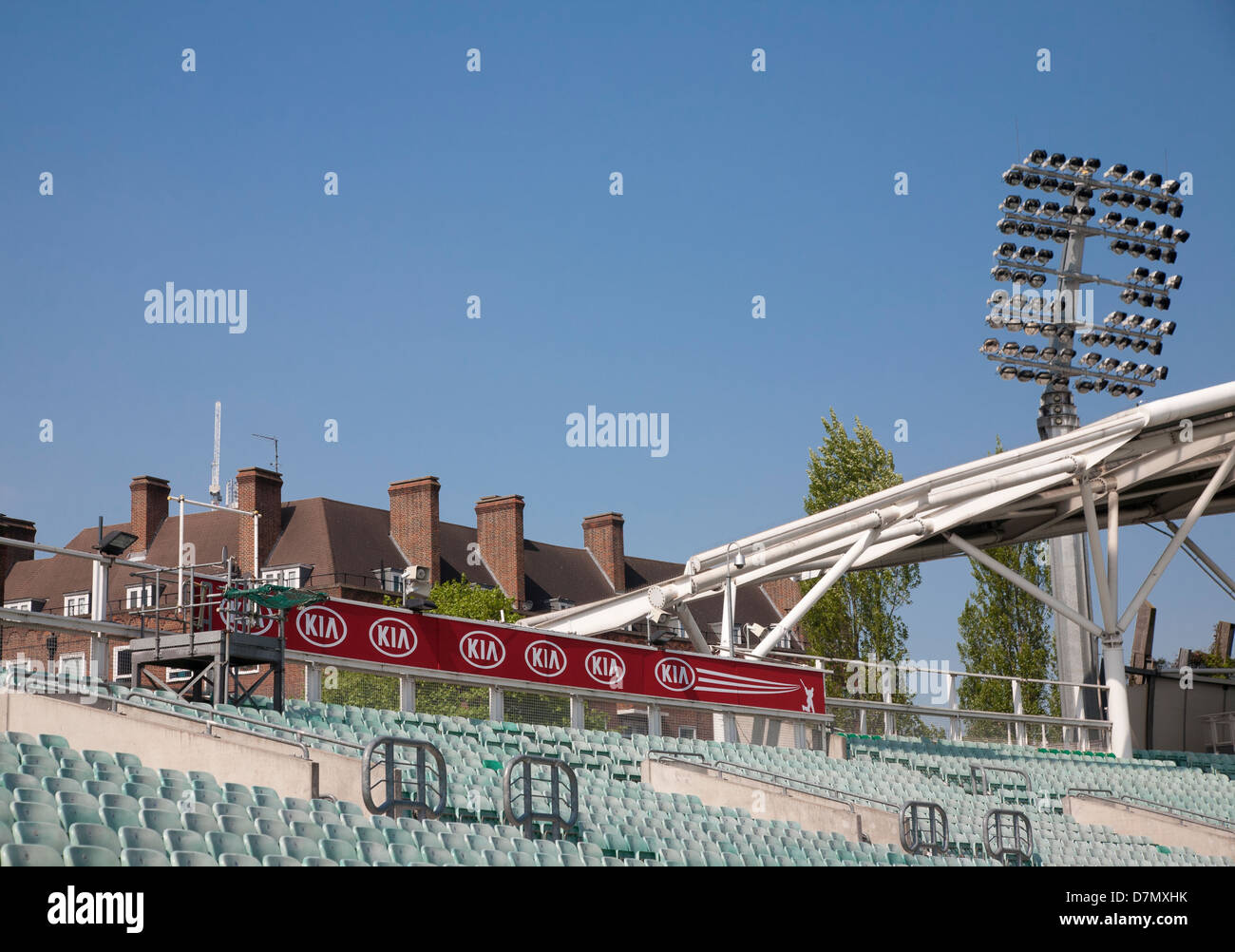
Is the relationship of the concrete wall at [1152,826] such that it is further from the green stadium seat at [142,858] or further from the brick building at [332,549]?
the brick building at [332,549]

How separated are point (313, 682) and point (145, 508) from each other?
36855 millimetres

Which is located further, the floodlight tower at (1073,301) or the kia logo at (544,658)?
the floodlight tower at (1073,301)

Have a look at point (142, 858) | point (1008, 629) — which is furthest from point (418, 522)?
point (142, 858)

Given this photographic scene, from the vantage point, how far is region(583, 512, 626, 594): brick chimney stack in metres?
64.1

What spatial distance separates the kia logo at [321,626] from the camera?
20359mm

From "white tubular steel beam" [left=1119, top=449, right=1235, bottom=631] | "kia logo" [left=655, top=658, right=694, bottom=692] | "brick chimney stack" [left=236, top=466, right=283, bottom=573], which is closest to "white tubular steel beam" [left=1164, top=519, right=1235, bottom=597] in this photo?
"white tubular steel beam" [left=1119, top=449, right=1235, bottom=631]

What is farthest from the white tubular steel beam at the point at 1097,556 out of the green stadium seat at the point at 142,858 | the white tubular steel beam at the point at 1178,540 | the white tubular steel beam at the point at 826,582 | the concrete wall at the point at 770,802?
the green stadium seat at the point at 142,858

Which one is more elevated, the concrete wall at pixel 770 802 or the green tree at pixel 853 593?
the green tree at pixel 853 593

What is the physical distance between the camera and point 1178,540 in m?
34.4

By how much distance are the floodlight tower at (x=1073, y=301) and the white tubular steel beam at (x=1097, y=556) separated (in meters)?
3.27

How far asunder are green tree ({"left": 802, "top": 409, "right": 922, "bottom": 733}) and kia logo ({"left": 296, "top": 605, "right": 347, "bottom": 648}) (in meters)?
26.3
